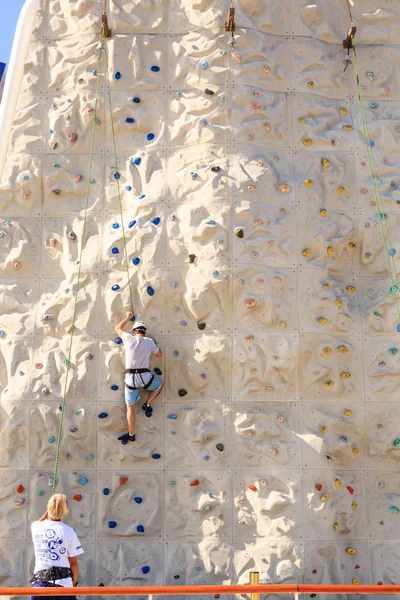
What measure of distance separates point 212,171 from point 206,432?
2.62m

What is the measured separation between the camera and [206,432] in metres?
9.14

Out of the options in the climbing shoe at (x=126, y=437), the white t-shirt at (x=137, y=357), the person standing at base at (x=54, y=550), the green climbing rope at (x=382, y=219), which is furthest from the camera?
the green climbing rope at (x=382, y=219)

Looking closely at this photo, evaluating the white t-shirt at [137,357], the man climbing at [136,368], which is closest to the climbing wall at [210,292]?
the man climbing at [136,368]

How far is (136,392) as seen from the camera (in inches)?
356

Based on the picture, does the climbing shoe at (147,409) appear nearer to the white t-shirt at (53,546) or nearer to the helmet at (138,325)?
the helmet at (138,325)

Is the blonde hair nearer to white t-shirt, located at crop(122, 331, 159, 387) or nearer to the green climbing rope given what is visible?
white t-shirt, located at crop(122, 331, 159, 387)

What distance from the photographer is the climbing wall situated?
29.6 ft

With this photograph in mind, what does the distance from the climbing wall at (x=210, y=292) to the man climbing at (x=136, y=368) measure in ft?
0.70

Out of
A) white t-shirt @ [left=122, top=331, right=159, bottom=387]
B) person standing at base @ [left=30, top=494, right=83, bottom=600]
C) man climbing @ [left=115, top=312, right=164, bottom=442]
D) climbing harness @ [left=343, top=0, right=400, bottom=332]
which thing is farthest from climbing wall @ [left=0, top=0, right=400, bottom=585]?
person standing at base @ [left=30, top=494, right=83, bottom=600]

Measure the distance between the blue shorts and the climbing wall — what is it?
21 centimetres

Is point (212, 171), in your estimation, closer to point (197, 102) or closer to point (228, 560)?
point (197, 102)

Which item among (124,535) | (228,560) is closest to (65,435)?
(124,535)

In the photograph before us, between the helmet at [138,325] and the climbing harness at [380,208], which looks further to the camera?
the climbing harness at [380,208]

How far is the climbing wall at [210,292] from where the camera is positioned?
355 inches
